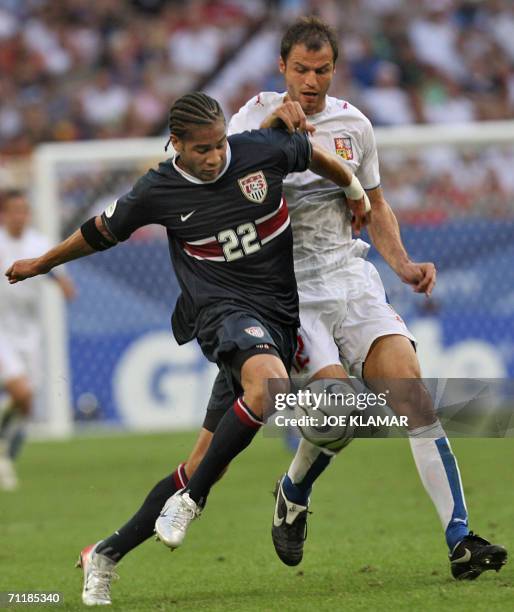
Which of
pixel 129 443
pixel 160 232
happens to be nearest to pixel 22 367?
pixel 129 443

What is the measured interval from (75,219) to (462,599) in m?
10.4

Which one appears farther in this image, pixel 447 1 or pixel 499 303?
pixel 447 1

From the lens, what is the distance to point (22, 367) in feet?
43.7

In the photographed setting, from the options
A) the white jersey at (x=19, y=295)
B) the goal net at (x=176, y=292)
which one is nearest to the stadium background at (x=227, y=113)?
the goal net at (x=176, y=292)

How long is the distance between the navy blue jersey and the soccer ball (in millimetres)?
364

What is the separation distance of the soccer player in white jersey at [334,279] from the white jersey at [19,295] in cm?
691

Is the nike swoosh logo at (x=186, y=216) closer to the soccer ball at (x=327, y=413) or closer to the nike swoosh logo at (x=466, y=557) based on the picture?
the soccer ball at (x=327, y=413)

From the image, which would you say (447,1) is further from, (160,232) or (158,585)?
(158,585)

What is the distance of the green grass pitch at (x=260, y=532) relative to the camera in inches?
225

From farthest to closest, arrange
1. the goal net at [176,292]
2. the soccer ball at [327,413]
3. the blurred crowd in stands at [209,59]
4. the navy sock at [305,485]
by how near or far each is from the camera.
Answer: the blurred crowd in stands at [209,59], the goal net at [176,292], the navy sock at [305,485], the soccer ball at [327,413]

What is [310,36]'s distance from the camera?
20.5ft

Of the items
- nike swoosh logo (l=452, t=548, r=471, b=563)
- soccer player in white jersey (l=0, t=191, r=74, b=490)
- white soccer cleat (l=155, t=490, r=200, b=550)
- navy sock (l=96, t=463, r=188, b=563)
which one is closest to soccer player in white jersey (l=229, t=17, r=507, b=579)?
nike swoosh logo (l=452, t=548, r=471, b=563)

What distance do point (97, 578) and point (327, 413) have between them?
4.13 feet

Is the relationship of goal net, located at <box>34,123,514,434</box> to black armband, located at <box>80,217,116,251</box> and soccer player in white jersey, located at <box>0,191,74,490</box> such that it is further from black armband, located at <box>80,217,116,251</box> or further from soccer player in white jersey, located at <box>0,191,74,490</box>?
black armband, located at <box>80,217,116,251</box>
